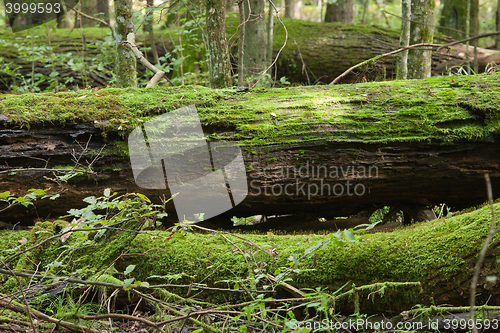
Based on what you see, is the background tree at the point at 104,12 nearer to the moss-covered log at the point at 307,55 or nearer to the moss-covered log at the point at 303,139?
the moss-covered log at the point at 307,55

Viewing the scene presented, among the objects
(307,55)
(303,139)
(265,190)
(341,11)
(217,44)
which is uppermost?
(341,11)

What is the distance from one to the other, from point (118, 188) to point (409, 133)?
301cm

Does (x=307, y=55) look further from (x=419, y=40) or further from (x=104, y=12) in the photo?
(x=104, y=12)

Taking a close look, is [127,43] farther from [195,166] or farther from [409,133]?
[409,133]

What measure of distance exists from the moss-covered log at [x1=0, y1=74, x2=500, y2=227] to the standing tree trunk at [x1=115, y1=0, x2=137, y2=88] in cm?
134

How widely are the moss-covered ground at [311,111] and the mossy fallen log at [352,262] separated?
0.99 metres

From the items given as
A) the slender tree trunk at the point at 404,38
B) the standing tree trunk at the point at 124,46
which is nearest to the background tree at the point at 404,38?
the slender tree trunk at the point at 404,38

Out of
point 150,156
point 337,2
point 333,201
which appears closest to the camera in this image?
point 150,156

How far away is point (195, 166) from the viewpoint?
3240 mm

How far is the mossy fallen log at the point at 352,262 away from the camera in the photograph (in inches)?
94.8

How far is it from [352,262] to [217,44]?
3.47 m

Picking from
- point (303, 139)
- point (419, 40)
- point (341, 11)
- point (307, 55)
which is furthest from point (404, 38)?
point (341, 11)

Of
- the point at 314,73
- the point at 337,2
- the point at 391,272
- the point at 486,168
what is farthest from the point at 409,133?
the point at 337,2

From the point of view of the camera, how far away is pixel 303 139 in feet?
10.8
